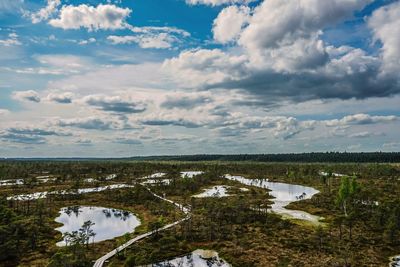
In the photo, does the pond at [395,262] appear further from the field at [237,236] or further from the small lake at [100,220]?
the small lake at [100,220]

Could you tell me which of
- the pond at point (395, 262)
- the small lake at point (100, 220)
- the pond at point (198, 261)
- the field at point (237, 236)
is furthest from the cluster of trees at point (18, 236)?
the pond at point (395, 262)

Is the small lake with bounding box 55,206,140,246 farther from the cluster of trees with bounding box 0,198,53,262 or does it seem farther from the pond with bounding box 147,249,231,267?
the pond with bounding box 147,249,231,267

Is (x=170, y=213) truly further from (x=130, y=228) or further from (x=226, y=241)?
(x=226, y=241)

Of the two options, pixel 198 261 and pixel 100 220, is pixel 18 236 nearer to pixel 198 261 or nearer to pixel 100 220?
pixel 100 220

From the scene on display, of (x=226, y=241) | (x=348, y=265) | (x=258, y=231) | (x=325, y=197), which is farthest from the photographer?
(x=325, y=197)

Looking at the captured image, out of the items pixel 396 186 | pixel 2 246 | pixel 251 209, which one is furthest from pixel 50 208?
pixel 396 186

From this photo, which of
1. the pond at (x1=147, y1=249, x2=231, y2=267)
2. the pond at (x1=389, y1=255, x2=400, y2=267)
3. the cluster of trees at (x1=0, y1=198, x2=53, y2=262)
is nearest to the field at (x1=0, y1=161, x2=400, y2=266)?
the cluster of trees at (x1=0, y1=198, x2=53, y2=262)
